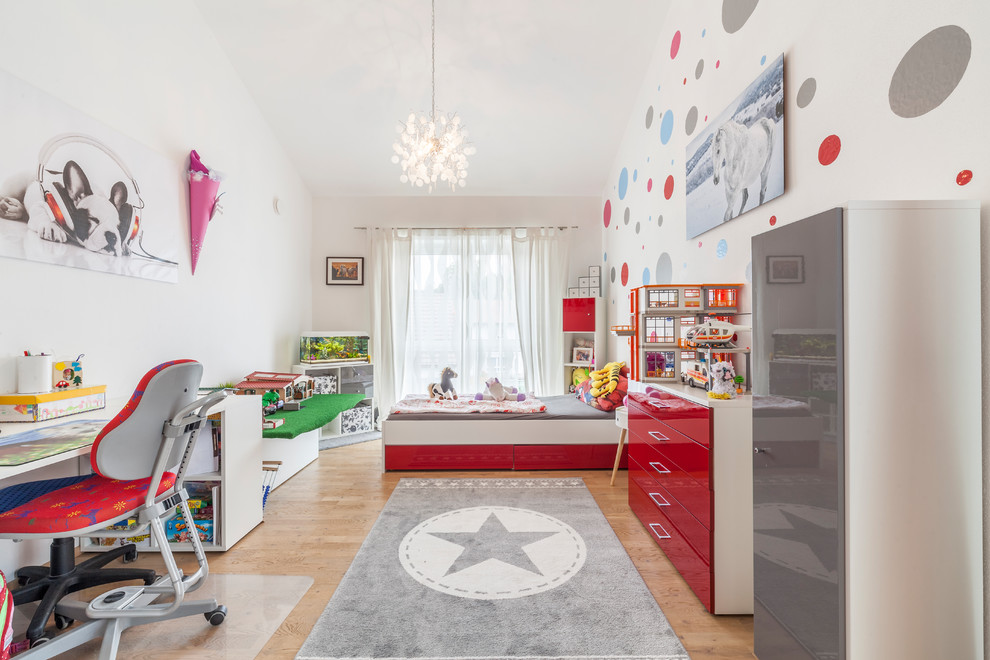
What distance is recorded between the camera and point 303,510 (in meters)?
2.89

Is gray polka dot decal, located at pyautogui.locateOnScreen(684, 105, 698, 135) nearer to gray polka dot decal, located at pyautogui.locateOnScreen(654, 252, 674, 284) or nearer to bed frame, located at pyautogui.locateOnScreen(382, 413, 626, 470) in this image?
gray polka dot decal, located at pyautogui.locateOnScreen(654, 252, 674, 284)

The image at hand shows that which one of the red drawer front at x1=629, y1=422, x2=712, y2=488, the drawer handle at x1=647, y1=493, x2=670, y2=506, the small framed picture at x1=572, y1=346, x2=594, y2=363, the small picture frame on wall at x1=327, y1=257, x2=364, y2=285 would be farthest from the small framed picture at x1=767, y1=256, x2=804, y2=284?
the small picture frame on wall at x1=327, y1=257, x2=364, y2=285

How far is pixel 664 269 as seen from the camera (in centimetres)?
341

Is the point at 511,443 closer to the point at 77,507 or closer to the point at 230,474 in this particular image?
the point at 230,474

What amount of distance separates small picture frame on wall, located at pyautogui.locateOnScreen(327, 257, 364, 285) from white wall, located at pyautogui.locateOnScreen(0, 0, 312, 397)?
26.2 inches

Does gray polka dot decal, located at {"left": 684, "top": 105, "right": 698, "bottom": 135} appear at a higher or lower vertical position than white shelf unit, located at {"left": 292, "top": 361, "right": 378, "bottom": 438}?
higher

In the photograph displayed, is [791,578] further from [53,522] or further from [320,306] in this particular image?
[320,306]

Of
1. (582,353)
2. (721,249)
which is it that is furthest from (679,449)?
(582,353)

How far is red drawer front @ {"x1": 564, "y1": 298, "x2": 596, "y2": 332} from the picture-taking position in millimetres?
4910

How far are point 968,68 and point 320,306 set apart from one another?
5.28 meters

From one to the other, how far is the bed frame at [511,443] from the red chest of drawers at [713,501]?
1456 millimetres

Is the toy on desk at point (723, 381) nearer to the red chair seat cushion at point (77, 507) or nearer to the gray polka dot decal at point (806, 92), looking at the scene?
the gray polka dot decal at point (806, 92)

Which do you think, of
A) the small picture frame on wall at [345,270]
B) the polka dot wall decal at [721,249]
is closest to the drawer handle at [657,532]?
the polka dot wall decal at [721,249]

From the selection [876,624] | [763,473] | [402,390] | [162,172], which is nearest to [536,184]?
[402,390]
